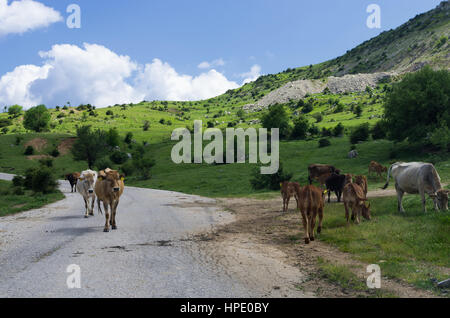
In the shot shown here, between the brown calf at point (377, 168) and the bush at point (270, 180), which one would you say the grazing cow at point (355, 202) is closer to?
the bush at point (270, 180)

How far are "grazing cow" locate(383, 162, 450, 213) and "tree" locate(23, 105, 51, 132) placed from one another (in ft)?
394

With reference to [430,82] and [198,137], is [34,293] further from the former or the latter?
[198,137]

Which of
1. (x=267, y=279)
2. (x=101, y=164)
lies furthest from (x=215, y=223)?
(x=101, y=164)

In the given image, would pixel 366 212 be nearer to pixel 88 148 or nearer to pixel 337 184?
pixel 337 184

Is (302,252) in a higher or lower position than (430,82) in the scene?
lower

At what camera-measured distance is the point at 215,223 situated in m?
15.4

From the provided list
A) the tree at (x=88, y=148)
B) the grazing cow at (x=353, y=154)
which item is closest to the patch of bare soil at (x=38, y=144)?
the tree at (x=88, y=148)

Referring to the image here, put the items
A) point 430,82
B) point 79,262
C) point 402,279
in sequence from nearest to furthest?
point 402,279
point 79,262
point 430,82

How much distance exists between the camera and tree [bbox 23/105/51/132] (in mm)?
112412

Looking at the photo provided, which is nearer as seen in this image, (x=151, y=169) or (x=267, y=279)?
(x=267, y=279)

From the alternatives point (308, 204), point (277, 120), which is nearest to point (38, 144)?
point (277, 120)

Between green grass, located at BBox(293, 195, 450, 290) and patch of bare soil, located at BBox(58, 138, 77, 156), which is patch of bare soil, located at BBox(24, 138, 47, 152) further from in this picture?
green grass, located at BBox(293, 195, 450, 290)

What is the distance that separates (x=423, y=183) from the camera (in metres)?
14.7
